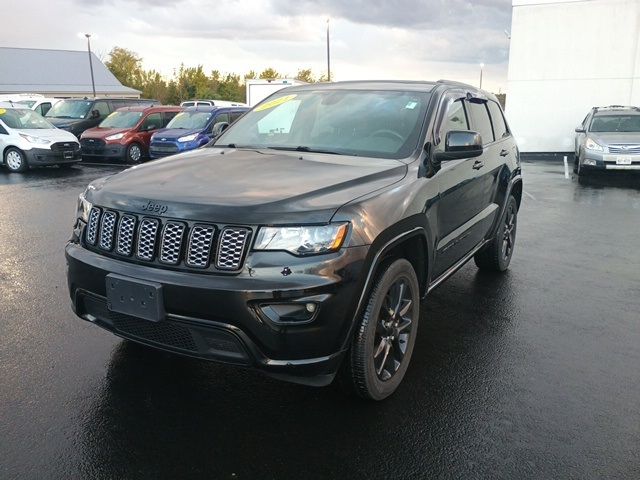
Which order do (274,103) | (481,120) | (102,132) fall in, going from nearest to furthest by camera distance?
(274,103)
(481,120)
(102,132)

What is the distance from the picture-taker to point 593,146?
44.5 ft

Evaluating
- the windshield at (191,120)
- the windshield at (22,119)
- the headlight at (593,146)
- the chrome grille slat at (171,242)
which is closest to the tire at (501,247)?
the chrome grille slat at (171,242)

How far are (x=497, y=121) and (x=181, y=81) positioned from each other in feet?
234

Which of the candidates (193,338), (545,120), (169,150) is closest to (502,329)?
(193,338)

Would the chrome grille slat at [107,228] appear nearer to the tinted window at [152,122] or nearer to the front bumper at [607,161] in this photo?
the front bumper at [607,161]

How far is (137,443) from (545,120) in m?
21.1

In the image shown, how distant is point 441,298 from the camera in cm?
523

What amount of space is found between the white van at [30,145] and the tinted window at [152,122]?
244cm

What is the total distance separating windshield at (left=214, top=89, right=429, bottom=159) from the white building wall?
18589 millimetres

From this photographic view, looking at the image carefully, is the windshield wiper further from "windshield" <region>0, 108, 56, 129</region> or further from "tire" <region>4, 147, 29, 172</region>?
"windshield" <region>0, 108, 56, 129</region>

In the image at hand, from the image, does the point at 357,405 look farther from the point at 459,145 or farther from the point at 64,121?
the point at 64,121

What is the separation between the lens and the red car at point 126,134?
1588 cm

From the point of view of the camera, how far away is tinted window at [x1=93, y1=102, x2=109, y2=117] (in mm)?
19375

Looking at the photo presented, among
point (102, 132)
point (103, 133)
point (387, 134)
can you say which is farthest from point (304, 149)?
point (102, 132)
